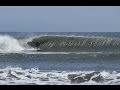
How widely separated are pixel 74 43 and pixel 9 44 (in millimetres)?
1524

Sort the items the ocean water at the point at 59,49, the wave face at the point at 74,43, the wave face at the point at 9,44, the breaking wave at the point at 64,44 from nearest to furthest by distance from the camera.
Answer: the ocean water at the point at 59,49, the wave face at the point at 9,44, the breaking wave at the point at 64,44, the wave face at the point at 74,43

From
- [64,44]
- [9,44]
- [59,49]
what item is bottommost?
[9,44]

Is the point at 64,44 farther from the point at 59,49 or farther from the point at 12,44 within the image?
the point at 12,44

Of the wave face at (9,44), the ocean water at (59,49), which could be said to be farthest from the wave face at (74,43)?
the wave face at (9,44)

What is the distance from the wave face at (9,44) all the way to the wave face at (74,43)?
1.11 ft

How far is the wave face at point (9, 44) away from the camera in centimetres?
620

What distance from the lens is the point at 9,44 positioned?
644cm

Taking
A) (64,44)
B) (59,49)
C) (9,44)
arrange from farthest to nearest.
A: (64,44)
(59,49)
(9,44)

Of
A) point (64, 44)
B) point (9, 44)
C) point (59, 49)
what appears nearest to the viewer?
point (9, 44)

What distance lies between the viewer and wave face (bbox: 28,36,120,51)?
7.00 m

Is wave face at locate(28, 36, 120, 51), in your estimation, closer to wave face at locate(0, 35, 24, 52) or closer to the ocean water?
the ocean water

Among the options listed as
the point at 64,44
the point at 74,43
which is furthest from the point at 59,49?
the point at 74,43

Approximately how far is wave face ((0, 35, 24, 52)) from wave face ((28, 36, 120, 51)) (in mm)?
337

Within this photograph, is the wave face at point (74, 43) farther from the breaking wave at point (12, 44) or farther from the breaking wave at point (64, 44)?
the breaking wave at point (12, 44)
